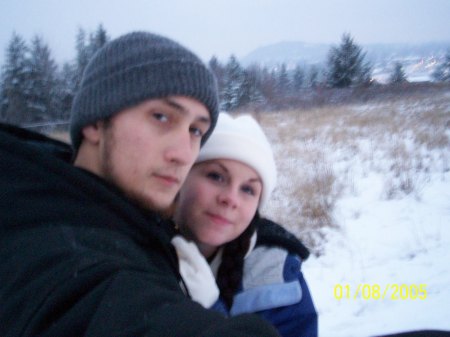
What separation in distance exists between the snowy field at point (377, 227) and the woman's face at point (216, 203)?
141 centimetres

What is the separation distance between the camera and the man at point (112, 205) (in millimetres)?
626

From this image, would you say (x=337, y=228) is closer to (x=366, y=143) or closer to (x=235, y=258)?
(x=235, y=258)

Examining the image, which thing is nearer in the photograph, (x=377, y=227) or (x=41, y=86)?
(x=377, y=227)

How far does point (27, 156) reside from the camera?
2.86 ft

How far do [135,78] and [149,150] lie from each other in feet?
0.90

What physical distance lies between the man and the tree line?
1800 centimetres

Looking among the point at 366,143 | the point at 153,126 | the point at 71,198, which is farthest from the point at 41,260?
the point at 366,143

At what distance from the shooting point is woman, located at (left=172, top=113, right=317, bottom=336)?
61.0 inches

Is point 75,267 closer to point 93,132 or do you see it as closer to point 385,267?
point 93,132

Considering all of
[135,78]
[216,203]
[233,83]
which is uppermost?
[135,78]

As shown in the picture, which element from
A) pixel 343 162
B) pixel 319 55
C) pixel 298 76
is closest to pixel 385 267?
pixel 343 162

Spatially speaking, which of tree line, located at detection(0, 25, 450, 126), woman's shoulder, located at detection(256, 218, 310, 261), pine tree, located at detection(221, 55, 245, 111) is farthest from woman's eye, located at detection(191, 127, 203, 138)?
pine tree, located at detection(221, 55, 245, 111)

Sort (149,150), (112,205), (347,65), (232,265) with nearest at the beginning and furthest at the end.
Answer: (112,205) < (149,150) < (232,265) < (347,65)

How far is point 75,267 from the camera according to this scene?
0.67 metres
